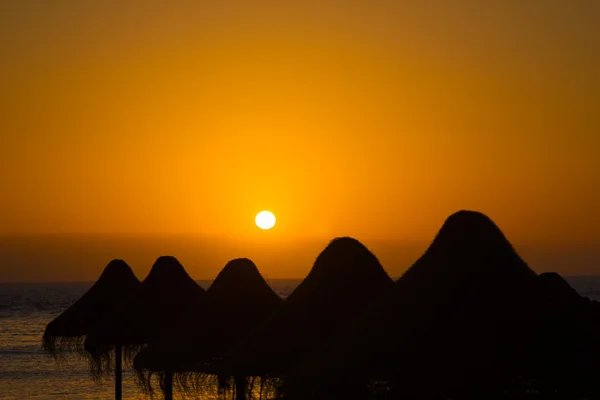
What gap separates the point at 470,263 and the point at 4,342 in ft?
187

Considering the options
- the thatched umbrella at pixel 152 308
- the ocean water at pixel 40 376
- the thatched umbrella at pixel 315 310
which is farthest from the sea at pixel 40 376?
the thatched umbrella at pixel 315 310

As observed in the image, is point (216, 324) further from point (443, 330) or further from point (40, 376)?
point (40, 376)

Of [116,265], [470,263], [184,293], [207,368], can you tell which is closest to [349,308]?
[470,263]

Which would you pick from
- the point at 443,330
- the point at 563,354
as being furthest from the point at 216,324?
the point at 563,354

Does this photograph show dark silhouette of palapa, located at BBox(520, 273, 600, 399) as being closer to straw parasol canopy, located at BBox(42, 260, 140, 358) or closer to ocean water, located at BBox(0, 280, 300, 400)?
straw parasol canopy, located at BBox(42, 260, 140, 358)

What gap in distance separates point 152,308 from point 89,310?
11.9 feet

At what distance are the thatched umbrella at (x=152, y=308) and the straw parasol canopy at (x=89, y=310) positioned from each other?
200cm

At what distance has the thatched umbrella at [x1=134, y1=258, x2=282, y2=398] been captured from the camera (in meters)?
18.0

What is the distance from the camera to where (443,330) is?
424 inches

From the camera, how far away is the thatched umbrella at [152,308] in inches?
824

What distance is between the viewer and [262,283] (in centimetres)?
1886

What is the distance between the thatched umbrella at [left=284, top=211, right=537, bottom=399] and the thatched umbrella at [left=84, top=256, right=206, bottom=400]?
961 cm

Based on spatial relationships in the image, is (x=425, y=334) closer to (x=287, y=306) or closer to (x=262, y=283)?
(x=287, y=306)

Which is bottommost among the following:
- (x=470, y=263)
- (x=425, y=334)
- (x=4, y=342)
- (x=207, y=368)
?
(x=4, y=342)
